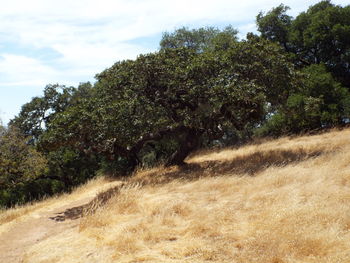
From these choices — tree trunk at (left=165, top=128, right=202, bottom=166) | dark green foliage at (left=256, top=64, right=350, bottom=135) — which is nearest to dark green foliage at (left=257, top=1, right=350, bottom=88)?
dark green foliage at (left=256, top=64, right=350, bottom=135)

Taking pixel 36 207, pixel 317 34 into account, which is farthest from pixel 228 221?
pixel 317 34

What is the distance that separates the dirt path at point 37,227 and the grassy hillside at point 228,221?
1.83 ft

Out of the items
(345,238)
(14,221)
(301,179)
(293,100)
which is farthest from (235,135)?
(345,238)

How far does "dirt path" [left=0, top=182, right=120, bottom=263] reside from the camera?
8102 millimetres

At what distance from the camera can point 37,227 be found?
32.8ft

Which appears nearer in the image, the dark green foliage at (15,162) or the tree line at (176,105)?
the tree line at (176,105)

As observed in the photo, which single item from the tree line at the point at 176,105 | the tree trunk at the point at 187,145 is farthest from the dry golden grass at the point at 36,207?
the tree trunk at the point at 187,145

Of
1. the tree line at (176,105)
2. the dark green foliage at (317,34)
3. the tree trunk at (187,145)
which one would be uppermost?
the dark green foliage at (317,34)

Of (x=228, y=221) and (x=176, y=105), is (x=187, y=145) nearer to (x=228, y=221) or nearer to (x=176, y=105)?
(x=176, y=105)

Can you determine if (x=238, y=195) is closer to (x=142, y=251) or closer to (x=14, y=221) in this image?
(x=142, y=251)

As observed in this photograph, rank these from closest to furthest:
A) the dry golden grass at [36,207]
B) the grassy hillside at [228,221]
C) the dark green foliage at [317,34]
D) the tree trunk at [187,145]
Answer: the grassy hillside at [228,221], the dry golden grass at [36,207], the tree trunk at [187,145], the dark green foliage at [317,34]

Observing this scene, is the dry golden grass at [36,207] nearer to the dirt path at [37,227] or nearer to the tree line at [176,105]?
the dirt path at [37,227]

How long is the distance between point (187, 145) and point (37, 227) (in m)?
7.26

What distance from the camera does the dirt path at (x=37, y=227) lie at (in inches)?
319
